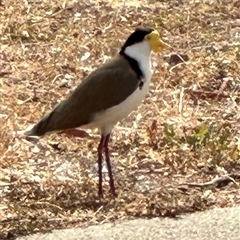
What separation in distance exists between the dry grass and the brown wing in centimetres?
36

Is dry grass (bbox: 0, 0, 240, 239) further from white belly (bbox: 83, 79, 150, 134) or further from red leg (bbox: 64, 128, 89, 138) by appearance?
white belly (bbox: 83, 79, 150, 134)

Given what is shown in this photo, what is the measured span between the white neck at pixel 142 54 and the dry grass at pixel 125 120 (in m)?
0.58

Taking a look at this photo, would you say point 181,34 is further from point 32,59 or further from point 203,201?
→ point 203,201

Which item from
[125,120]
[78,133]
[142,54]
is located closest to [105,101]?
[142,54]

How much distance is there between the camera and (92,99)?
16.3ft

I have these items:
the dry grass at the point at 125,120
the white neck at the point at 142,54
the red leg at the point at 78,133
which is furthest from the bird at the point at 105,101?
the red leg at the point at 78,133

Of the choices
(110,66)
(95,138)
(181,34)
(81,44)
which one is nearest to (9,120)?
(95,138)

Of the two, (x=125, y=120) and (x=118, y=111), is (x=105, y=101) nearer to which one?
(x=118, y=111)

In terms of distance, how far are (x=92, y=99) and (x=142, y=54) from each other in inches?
16.5

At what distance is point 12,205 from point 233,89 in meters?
2.30

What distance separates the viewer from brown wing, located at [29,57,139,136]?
4945 millimetres

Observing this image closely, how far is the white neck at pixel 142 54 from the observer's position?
510 cm

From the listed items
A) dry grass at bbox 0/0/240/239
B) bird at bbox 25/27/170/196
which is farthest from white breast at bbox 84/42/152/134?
dry grass at bbox 0/0/240/239

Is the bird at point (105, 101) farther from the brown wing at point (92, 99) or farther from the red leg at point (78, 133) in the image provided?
the red leg at point (78, 133)
